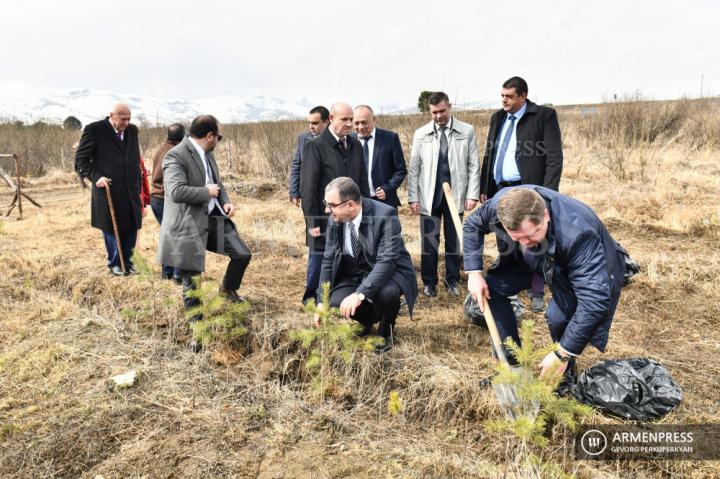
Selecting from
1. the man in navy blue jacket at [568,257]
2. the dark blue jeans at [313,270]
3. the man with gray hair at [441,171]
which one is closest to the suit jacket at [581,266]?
the man in navy blue jacket at [568,257]

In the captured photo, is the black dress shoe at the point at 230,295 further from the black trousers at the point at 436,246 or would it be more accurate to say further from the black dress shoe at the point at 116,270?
the black trousers at the point at 436,246

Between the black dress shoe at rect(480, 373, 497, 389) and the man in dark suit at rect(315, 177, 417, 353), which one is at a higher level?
the man in dark suit at rect(315, 177, 417, 353)

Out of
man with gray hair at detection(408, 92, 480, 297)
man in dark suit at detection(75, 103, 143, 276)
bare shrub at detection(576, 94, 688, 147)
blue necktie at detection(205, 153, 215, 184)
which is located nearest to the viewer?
blue necktie at detection(205, 153, 215, 184)

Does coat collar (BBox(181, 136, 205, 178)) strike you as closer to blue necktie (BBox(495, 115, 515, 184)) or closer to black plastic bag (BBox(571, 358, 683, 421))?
blue necktie (BBox(495, 115, 515, 184))

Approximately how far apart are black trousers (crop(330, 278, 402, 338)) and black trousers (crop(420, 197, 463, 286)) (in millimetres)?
1131

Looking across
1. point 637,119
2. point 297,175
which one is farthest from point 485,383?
point 637,119

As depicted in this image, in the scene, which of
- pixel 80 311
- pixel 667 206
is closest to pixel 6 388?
pixel 80 311

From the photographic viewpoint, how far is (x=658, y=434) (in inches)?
100

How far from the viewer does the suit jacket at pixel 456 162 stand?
4.37 m

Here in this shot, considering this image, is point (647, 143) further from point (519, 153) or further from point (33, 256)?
point (33, 256)

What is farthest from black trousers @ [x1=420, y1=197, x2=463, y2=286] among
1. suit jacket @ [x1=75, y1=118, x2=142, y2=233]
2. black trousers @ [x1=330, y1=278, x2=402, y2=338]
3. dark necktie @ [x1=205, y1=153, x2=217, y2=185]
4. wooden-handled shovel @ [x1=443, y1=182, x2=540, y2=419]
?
suit jacket @ [x1=75, y1=118, x2=142, y2=233]

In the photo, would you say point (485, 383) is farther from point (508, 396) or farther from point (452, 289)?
point (452, 289)

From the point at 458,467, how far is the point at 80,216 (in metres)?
8.17

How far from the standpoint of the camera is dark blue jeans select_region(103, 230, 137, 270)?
5.05m
